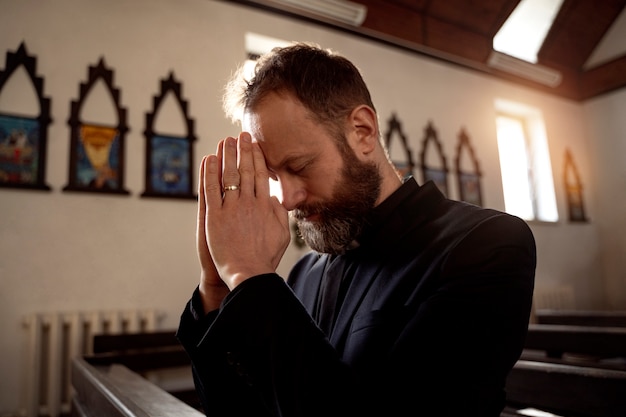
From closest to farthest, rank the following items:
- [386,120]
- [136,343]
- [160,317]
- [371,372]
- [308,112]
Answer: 1. [371,372]
2. [308,112]
3. [136,343]
4. [160,317]
5. [386,120]

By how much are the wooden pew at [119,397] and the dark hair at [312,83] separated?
726 millimetres

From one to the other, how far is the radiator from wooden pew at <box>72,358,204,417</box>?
4.41 feet

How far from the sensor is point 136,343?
2.71 metres

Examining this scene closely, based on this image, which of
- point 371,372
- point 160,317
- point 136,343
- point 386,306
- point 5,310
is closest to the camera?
point 371,372

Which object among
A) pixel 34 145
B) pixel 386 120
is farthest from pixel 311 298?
pixel 386 120

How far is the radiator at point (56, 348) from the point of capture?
293 cm

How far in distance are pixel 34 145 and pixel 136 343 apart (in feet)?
5.11

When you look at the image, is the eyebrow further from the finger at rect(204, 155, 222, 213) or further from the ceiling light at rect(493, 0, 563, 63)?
the ceiling light at rect(493, 0, 563, 63)

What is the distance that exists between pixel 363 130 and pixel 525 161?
6277 mm

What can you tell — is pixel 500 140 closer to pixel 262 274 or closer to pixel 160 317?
pixel 160 317

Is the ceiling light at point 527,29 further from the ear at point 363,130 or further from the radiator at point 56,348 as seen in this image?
the ear at point 363,130

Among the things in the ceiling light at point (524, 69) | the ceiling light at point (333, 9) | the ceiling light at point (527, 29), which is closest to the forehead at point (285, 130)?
the ceiling light at point (333, 9)

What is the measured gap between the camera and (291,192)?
3.65 feet

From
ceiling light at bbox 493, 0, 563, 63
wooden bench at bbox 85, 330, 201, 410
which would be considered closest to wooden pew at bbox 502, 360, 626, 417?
wooden bench at bbox 85, 330, 201, 410
